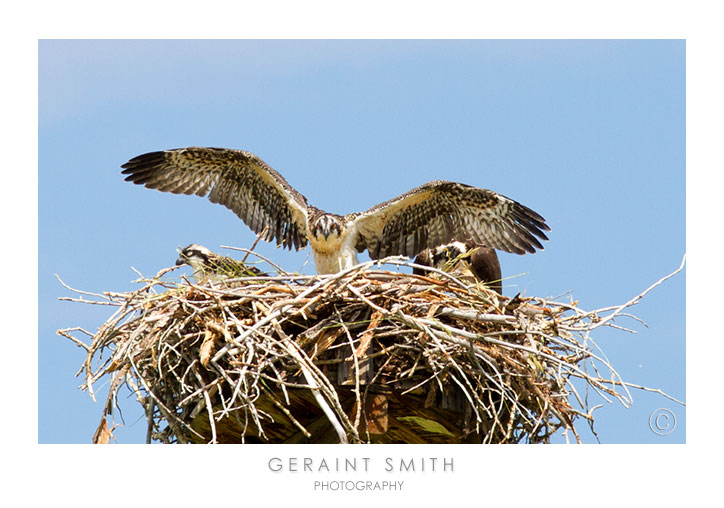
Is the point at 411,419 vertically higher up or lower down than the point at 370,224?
lower down

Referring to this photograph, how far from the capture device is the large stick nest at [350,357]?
6152 millimetres

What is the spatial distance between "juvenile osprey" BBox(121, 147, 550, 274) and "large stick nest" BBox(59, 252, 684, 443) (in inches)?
83.2

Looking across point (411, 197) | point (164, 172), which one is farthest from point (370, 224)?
point (164, 172)

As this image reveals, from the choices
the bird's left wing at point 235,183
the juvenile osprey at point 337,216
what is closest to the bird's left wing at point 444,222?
the juvenile osprey at point 337,216

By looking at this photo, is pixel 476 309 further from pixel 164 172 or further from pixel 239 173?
pixel 164 172

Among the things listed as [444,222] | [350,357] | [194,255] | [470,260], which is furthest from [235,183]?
[350,357]

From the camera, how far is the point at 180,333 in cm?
A: 633

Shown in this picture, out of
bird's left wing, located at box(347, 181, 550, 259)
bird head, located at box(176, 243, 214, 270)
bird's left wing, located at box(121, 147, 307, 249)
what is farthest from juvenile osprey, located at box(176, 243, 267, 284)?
bird's left wing, located at box(347, 181, 550, 259)

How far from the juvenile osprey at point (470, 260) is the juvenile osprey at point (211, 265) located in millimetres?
1531

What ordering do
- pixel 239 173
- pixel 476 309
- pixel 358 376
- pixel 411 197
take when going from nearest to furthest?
pixel 358 376 < pixel 476 309 < pixel 411 197 < pixel 239 173

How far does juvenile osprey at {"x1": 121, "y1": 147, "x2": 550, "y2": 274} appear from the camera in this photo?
8.79 m

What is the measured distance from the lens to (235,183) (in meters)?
9.53

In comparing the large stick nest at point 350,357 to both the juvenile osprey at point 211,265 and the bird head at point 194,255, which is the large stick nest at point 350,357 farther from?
the bird head at point 194,255

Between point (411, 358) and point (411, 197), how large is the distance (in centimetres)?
263
